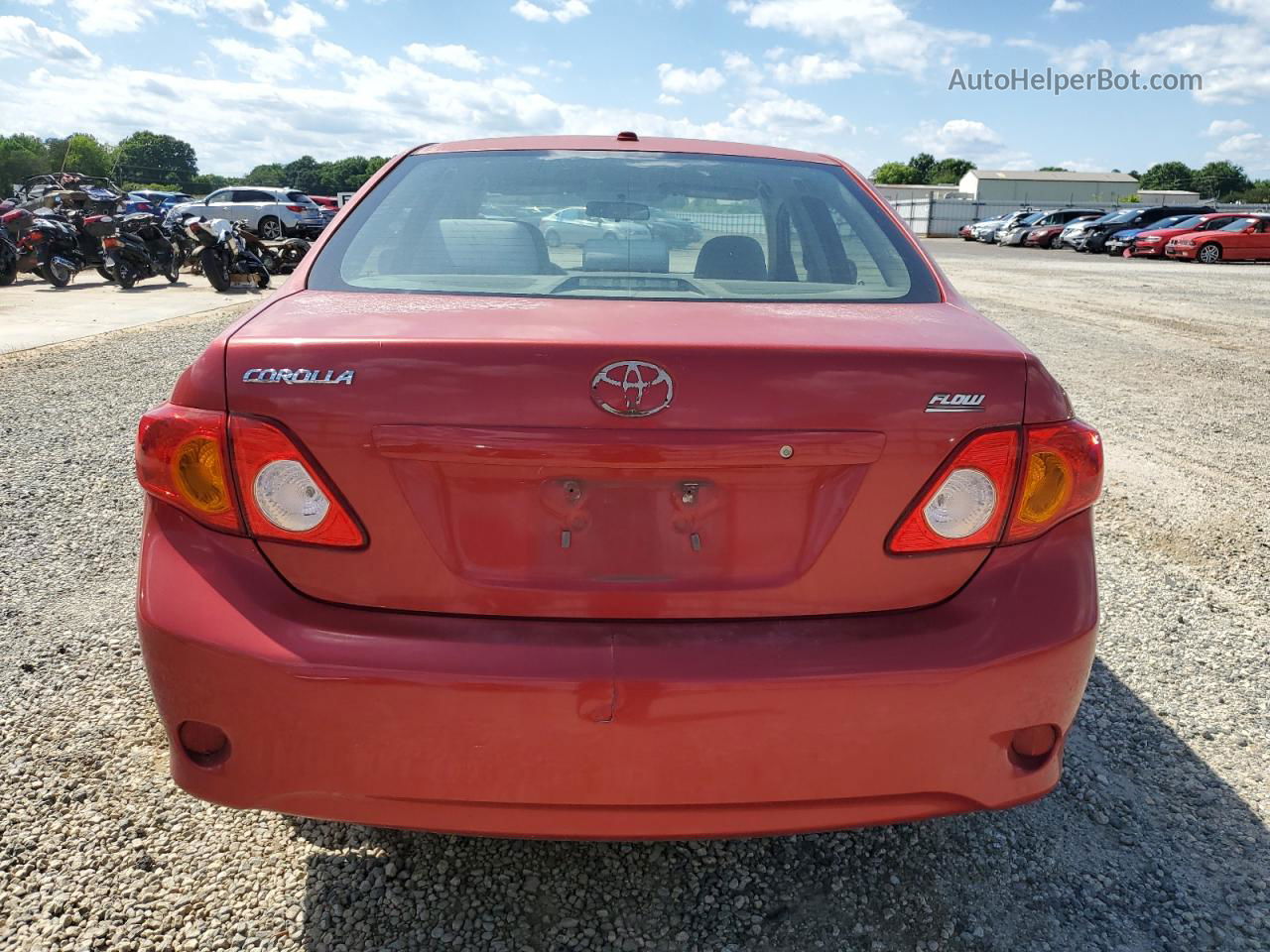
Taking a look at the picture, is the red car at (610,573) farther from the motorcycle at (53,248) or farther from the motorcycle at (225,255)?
the motorcycle at (53,248)

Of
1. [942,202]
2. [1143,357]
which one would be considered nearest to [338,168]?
[942,202]

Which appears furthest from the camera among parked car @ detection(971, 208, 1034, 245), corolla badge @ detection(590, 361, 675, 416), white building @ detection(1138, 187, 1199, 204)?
white building @ detection(1138, 187, 1199, 204)

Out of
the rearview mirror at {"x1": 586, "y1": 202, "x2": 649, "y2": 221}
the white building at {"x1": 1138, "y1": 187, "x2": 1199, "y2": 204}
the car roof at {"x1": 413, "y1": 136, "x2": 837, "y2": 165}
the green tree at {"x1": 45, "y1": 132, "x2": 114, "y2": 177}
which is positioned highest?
the green tree at {"x1": 45, "y1": 132, "x2": 114, "y2": 177}

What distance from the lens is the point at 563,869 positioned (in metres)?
2.21

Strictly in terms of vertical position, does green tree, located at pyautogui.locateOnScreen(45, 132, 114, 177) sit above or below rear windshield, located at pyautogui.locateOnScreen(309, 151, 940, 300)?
above

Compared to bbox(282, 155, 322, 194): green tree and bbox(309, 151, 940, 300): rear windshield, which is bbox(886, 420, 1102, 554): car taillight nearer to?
bbox(309, 151, 940, 300): rear windshield

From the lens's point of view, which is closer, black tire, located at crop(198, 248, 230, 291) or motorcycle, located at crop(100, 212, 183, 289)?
black tire, located at crop(198, 248, 230, 291)

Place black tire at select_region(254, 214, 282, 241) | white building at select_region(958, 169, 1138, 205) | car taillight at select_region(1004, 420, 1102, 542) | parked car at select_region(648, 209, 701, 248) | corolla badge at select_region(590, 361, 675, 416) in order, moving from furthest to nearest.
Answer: white building at select_region(958, 169, 1138, 205) < black tire at select_region(254, 214, 282, 241) < parked car at select_region(648, 209, 701, 248) < car taillight at select_region(1004, 420, 1102, 542) < corolla badge at select_region(590, 361, 675, 416)

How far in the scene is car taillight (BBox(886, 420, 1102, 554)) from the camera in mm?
1693

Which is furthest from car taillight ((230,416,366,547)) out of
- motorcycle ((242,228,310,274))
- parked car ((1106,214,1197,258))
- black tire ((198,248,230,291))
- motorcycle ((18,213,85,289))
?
parked car ((1106,214,1197,258))

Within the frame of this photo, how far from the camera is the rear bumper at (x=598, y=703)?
162 centimetres

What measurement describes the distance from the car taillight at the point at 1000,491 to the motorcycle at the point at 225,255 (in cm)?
1527

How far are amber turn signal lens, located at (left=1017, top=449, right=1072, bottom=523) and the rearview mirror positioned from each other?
1.27 meters

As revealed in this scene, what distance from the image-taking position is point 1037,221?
40.7m
